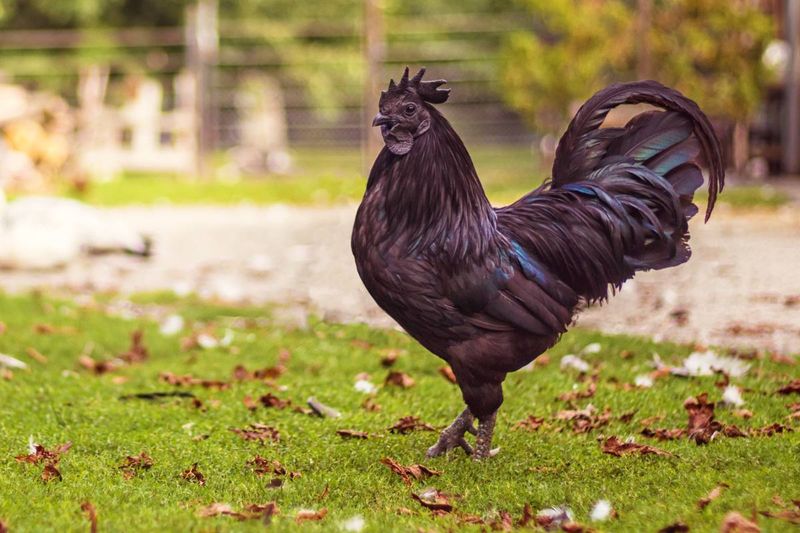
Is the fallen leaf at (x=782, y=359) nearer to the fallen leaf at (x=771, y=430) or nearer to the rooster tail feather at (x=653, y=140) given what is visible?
the fallen leaf at (x=771, y=430)

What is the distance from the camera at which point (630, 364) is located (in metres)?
6.09

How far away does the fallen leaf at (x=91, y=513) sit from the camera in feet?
11.7

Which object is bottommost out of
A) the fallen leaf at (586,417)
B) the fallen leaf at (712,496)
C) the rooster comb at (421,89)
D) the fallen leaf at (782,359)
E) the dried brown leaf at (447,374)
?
the dried brown leaf at (447,374)

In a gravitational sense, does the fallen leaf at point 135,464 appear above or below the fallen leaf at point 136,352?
above

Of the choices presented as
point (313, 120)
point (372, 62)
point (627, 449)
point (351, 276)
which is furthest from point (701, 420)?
point (313, 120)

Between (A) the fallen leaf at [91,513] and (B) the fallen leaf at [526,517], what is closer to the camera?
(A) the fallen leaf at [91,513]

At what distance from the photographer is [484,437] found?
14.5 ft

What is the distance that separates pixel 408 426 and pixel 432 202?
132cm

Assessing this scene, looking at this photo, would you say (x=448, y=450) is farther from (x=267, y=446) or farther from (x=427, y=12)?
(x=427, y=12)

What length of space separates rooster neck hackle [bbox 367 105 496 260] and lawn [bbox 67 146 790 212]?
937 cm

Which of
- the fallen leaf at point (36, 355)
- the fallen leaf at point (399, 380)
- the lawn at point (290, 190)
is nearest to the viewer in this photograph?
the fallen leaf at point (399, 380)

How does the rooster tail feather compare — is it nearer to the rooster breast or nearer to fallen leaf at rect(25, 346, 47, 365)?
the rooster breast

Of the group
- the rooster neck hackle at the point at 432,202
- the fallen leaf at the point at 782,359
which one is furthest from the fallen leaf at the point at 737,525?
the fallen leaf at the point at 782,359

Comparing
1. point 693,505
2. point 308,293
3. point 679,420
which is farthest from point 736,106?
point 693,505
